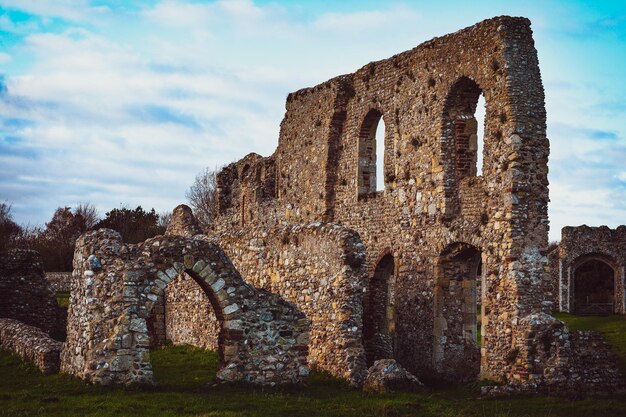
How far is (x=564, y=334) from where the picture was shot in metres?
20.9

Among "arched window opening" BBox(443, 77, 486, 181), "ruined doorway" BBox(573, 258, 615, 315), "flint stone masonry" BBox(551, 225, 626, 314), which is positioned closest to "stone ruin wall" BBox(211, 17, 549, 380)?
"arched window opening" BBox(443, 77, 486, 181)

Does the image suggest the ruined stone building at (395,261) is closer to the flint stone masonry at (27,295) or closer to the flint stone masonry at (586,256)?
the flint stone masonry at (27,295)

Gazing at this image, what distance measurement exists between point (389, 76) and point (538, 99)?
6409 mm

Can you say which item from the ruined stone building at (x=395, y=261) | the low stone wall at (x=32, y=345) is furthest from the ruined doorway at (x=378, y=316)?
the low stone wall at (x=32, y=345)

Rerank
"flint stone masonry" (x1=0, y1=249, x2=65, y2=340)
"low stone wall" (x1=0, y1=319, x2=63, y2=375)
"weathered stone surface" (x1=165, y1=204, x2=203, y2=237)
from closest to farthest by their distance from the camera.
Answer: "low stone wall" (x1=0, y1=319, x2=63, y2=375), "flint stone masonry" (x1=0, y1=249, x2=65, y2=340), "weathered stone surface" (x1=165, y1=204, x2=203, y2=237)


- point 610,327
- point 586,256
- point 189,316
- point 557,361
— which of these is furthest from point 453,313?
point 586,256

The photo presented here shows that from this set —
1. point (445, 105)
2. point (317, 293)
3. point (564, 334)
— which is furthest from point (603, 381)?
point (445, 105)

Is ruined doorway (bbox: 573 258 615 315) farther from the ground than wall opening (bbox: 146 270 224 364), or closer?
farther from the ground

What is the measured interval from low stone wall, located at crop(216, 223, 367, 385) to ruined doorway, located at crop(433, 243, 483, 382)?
3.52 m

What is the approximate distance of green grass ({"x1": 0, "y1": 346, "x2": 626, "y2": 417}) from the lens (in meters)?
15.7

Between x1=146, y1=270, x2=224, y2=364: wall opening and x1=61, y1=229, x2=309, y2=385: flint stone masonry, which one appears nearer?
x1=61, y1=229, x2=309, y2=385: flint stone masonry

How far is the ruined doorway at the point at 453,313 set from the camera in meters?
24.7

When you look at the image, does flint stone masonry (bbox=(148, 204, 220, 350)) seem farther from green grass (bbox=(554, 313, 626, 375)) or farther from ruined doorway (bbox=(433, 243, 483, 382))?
green grass (bbox=(554, 313, 626, 375))

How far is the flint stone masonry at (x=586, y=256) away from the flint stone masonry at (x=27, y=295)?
27.1 meters
